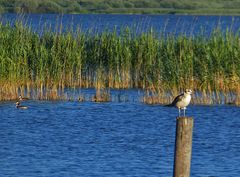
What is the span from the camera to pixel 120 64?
29.5 m

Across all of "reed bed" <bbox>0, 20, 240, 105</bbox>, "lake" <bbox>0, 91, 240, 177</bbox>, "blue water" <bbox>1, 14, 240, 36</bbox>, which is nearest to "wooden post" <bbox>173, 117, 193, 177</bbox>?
"lake" <bbox>0, 91, 240, 177</bbox>

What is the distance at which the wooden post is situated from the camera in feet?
46.0

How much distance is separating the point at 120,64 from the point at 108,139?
697 centimetres

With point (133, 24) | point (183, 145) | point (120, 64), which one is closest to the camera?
point (183, 145)

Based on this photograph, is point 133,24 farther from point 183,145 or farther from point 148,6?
point 148,6

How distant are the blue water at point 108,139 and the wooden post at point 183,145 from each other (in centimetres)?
430

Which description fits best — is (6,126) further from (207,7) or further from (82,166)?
(207,7)

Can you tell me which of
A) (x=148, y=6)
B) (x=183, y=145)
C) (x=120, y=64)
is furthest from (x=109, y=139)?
(x=148, y=6)

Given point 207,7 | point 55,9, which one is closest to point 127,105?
point 55,9

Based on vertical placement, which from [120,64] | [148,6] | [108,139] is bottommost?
[108,139]

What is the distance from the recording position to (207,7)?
12912 cm

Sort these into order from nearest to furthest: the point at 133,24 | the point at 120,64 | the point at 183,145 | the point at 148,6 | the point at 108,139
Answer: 1. the point at 183,145
2. the point at 108,139
3. the point at 120,64
4. the point at 133,24
5. the point at 148,6

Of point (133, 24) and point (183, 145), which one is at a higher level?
point (133, 24)

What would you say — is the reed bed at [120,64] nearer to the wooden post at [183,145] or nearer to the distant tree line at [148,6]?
the wooden post at [183,145]
